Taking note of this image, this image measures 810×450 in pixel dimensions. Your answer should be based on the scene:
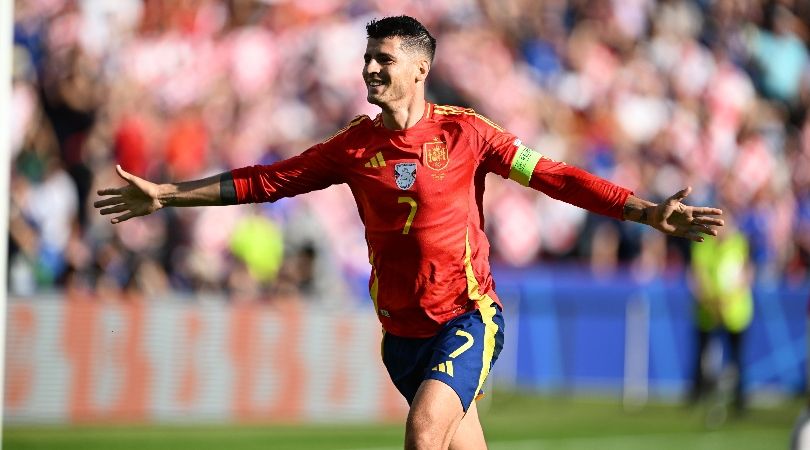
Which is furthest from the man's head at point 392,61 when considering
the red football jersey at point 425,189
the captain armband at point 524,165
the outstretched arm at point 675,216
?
the outstretched arm at point 675,216

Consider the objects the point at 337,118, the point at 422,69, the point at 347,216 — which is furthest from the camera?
the point at 337,118

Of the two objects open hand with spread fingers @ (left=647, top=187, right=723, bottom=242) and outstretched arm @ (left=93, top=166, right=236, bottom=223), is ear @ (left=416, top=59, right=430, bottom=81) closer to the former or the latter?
outstretched arm @ (left=93, top=166, right=236, bottom=223)

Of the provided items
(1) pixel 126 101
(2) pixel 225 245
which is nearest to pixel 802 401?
(2) pixel 225 245

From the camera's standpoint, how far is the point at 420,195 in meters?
8.17

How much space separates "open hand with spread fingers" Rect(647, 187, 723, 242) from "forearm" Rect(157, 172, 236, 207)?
7.59ft

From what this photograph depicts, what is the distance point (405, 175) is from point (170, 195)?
51.5 inches

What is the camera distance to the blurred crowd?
17672 mm

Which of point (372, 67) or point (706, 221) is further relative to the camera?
point (372, 67)

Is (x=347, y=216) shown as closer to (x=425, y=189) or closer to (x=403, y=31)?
(x=403, y=31)

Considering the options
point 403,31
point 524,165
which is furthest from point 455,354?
point 403,31

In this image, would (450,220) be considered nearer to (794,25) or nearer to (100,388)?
(100,388)

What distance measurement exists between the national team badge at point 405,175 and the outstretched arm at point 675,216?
116 centimetres

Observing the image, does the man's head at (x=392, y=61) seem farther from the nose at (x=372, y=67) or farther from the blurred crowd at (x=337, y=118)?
the blurred crowd at (x=337, y=118)

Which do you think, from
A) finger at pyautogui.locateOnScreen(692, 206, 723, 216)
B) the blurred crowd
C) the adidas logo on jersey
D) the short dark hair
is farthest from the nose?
the blurred crowd
